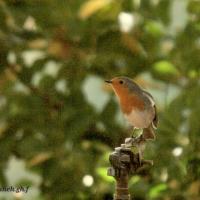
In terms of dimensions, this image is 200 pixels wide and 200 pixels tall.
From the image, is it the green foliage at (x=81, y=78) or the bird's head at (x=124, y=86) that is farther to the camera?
the green foliage at (x=81, y=78)

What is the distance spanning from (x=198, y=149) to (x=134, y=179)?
12 cm

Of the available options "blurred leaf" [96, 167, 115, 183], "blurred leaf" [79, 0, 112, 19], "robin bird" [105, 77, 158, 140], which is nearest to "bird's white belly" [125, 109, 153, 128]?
"robin bird" [105, 77, 158, 140]

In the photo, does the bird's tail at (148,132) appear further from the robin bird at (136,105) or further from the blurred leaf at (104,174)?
the blurred leaf at (104,174)

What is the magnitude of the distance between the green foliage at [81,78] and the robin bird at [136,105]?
1.37 feet

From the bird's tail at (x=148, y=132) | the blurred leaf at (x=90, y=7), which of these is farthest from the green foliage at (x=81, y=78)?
the bird's tail at (x=148, y=132)

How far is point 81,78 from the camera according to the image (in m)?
1.09

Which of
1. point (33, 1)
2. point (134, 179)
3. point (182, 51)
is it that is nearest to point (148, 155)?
point (134, 179)

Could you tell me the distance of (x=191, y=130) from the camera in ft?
3.23

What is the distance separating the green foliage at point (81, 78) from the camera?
3.41 ft

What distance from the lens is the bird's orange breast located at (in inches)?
22.6

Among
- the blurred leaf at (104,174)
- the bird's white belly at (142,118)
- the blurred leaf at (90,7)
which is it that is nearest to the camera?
the bird's white belly at (142,118)

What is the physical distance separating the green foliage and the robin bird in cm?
42

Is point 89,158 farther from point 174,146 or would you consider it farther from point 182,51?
point 182,51

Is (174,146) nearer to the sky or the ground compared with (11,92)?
nearer to the ground
